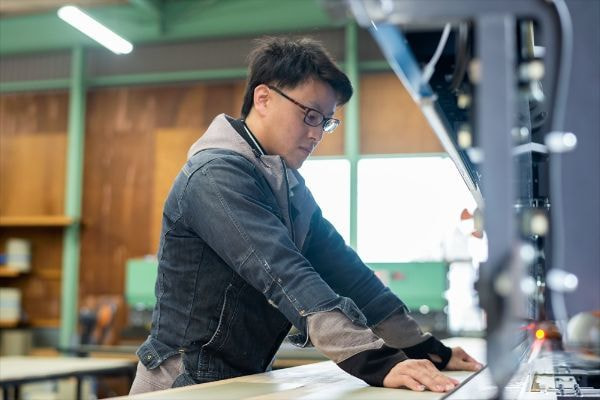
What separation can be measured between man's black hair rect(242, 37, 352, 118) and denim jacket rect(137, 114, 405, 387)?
169 millimetres

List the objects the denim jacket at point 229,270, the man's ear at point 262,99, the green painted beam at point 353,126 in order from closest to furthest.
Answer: the denim jacket at point 229,270 < the man's ear at point 262,99 < the green painted beam at point 353,126

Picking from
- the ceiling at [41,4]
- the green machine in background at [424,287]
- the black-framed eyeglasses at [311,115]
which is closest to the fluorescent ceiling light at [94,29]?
the ceiling at [41,4]

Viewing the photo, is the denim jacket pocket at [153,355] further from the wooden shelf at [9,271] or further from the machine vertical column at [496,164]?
the wooden shelf at [9,271]

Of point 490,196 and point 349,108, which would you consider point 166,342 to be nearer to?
point 490,196

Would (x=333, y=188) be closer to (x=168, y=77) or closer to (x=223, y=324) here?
(x=168, y=77)

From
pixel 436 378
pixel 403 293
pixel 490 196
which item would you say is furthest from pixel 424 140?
pixel 490 196

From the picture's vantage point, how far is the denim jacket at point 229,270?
128 centimetres

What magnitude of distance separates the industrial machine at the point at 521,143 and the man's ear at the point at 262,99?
442 millimetres

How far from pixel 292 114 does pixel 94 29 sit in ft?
19.8

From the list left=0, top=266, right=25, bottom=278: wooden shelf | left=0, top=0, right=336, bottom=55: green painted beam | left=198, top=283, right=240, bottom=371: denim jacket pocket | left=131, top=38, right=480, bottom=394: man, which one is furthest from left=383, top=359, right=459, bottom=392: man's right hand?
left=0, top=266, right=25, bottom=278: wooden shelf

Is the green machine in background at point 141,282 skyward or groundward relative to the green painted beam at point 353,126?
groundward

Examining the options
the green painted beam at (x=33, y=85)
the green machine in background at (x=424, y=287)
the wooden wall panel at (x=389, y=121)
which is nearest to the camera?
the green machine in background at (x=424, y=287)

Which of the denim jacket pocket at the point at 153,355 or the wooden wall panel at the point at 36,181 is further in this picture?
the wooden wall panel at the point at 36,181

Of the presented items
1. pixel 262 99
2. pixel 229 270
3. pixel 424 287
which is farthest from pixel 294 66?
pixel 424 287
